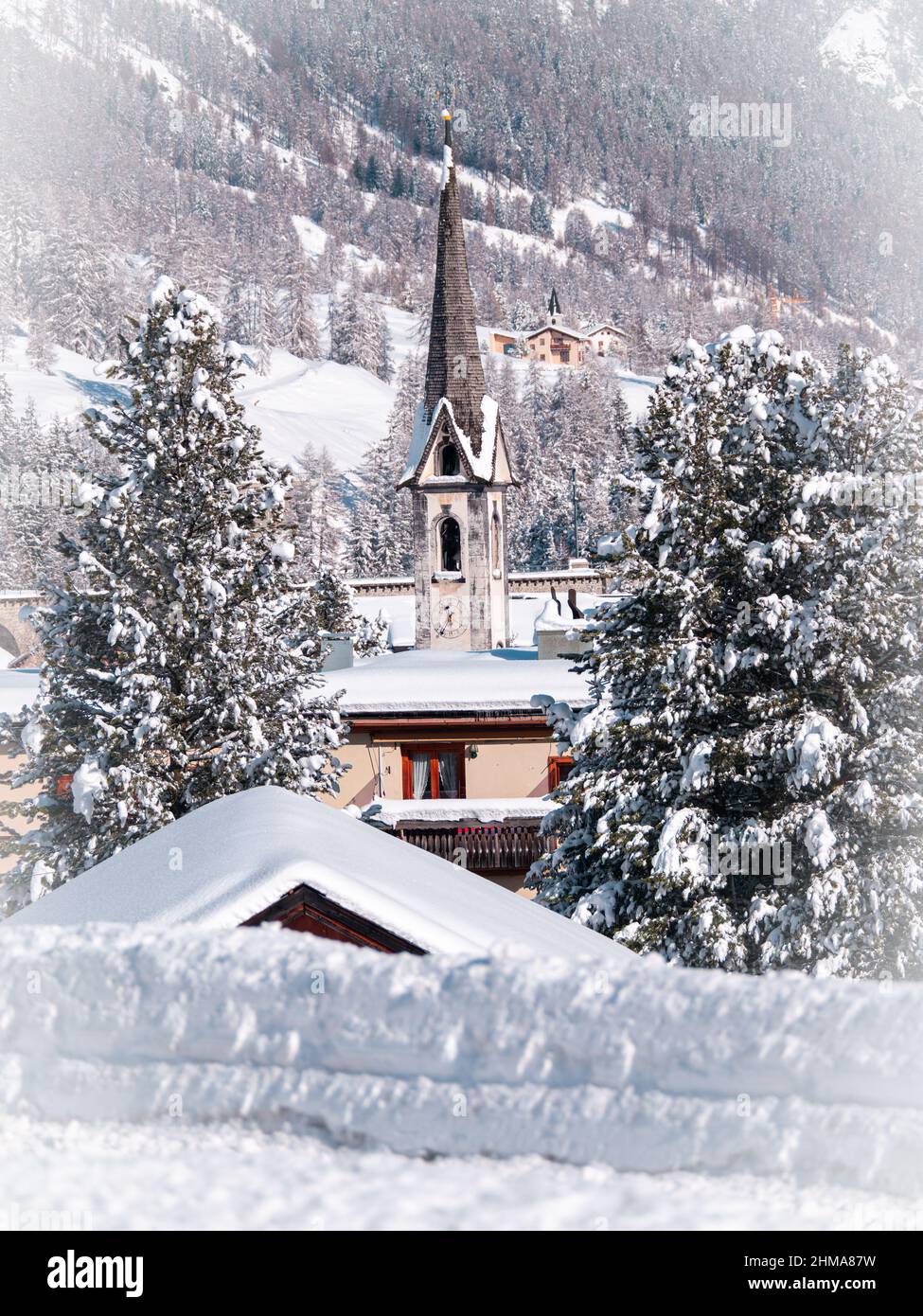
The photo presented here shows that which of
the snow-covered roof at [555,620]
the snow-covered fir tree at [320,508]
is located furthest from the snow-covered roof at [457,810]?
the snow-covered fir tree at [320,508]

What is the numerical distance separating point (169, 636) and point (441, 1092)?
55.7 ft

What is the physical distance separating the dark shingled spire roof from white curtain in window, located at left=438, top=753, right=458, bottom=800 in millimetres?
31147

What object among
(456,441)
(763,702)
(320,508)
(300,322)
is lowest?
(763,702)

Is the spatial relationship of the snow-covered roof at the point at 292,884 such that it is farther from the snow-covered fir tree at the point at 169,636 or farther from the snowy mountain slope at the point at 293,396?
the snowy mountain slope at the point at 293,396

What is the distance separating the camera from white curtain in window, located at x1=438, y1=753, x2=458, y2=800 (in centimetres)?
2631

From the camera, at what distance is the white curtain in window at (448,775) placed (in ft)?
86.3

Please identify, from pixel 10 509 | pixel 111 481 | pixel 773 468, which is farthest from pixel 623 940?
pixel 10 509

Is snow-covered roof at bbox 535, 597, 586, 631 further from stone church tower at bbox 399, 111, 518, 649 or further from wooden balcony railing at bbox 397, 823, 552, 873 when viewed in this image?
stone church tower at bbox 399, 111, 518, 649

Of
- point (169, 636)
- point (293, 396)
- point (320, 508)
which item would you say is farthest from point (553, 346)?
point (169, 636)

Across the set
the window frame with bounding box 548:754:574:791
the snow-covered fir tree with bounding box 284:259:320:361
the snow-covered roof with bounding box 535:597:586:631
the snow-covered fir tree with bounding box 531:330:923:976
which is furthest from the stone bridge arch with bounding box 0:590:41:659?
the snow-covered fir tree with bounding box 284:259:320:361

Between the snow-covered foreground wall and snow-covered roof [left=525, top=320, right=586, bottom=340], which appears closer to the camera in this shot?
the snow-covered foreground wall

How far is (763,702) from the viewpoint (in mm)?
15922

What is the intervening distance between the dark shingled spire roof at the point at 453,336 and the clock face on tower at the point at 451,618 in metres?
7.71

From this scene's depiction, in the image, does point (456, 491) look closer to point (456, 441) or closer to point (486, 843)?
point (456, 441)
